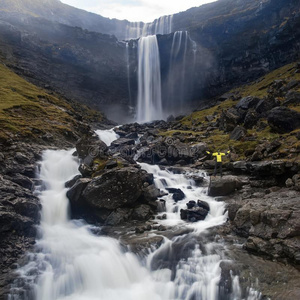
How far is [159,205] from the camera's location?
68.7ft

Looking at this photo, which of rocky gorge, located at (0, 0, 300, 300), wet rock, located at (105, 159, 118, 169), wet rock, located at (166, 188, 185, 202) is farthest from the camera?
wet rock, located at (105, 159, 118, 169)

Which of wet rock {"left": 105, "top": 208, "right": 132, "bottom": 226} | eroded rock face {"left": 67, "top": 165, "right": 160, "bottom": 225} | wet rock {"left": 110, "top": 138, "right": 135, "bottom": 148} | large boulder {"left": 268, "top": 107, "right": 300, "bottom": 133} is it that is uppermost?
wet rock {"left": 110, "top": 138, "right": 135, "bottom": 148}

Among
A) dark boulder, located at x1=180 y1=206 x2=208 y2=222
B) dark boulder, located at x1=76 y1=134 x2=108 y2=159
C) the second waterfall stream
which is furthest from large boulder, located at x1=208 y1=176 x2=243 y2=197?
dark boulder, located at x1=76 y1=134 x2=108 y2=159

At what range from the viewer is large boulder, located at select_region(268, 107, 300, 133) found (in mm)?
33075

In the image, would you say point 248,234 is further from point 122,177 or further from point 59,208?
point 59,208

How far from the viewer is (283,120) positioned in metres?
33.8

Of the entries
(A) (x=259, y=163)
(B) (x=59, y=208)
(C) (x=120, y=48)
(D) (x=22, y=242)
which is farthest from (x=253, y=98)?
(C) (x=120, y=48)

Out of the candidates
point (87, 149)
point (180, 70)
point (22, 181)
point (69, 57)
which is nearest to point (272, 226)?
point (22, 181)

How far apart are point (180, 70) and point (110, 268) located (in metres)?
86.4

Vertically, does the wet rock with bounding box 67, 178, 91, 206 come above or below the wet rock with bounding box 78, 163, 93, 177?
below

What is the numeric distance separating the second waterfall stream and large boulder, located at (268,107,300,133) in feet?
68.1

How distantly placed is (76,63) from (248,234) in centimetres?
8789

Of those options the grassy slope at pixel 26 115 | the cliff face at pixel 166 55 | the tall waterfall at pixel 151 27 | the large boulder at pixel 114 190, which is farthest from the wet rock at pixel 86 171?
the tall waterfall at pixel 151 27

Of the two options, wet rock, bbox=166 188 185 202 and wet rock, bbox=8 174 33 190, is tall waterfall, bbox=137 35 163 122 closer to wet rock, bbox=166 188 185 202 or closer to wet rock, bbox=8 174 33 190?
wet rock, bbox=166 188 185 202
